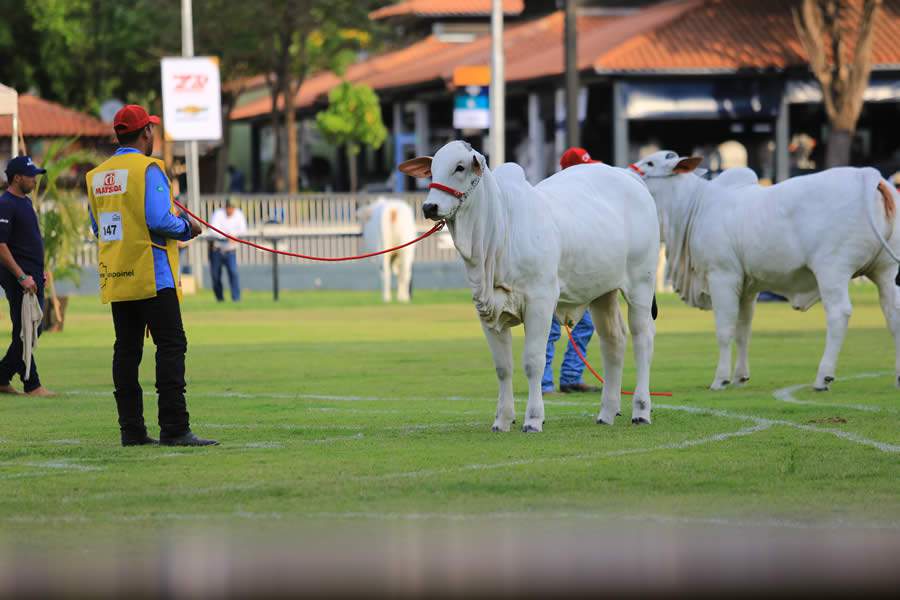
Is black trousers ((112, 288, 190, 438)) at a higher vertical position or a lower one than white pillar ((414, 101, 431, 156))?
lower

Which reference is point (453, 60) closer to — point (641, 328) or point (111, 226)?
point (641, 328)

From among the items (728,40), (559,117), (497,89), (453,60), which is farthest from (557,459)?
(453,60)

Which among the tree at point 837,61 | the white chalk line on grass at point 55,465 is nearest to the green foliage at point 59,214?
the white chalk line on grass at point 55,465

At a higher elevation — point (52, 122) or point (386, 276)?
point (52, 122)

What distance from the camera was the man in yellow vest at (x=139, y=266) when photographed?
12.2 meters

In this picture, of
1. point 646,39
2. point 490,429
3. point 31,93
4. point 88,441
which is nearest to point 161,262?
point 88,441

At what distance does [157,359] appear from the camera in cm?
1249

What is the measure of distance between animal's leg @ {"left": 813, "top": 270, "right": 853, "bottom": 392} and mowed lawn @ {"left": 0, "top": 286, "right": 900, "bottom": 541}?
0.92ft

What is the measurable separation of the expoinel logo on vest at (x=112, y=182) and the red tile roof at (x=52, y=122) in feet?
152

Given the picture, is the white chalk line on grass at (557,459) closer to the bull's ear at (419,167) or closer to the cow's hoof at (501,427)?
the cow's hoof at (501,427)

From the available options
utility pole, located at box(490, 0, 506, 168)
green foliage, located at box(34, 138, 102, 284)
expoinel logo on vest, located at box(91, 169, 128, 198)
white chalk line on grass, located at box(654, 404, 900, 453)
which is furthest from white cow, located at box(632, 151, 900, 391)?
utility pole, located at box(490, 0, 506, 168)

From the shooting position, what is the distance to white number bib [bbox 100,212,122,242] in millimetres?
12273

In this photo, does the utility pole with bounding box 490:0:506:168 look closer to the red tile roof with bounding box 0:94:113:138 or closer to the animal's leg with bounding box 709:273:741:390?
the animal's leg with bounding box 709:273:741:390

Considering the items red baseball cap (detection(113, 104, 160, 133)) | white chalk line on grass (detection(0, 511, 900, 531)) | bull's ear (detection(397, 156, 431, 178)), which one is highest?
red baseball cap (detection(113, 104, 160, 133))
